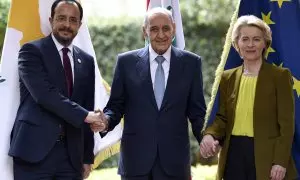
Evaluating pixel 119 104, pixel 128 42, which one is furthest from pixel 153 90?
pixel 128 42

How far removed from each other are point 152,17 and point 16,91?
106 centimetres

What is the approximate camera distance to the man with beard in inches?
175

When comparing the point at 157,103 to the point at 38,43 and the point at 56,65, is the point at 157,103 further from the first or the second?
the point at 38,43

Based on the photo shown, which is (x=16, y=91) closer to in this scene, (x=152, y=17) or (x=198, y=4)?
(x=152, y=17)

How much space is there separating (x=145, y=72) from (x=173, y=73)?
7.3 inches

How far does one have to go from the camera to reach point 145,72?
4598mm

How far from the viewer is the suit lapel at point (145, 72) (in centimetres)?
455

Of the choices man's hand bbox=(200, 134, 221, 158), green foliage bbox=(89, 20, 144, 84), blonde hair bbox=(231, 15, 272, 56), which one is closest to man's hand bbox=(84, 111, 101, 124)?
man's hand bbox=(200, 134, 221, 158)

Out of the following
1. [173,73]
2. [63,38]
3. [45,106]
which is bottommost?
[45,106]

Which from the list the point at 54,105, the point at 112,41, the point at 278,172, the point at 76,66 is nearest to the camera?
the point at 278,172

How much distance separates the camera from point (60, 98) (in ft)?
14.6

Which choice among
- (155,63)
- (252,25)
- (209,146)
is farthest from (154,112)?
(252,25)

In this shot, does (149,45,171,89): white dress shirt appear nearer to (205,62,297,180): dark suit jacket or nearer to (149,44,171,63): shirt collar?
(149,44,171,63): shirt collar

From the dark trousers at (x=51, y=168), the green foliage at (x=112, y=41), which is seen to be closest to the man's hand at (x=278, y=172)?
the dark trousers at (x=51, y=168)
